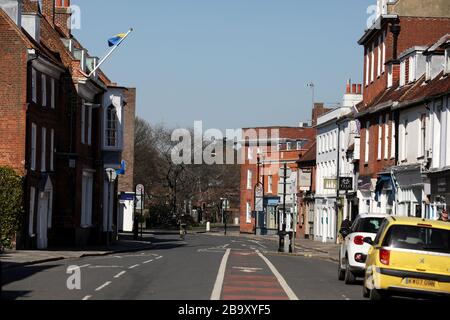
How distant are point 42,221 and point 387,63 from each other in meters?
20.3

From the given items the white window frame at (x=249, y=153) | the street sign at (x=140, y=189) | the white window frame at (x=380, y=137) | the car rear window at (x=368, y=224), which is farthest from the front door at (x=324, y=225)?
the car rear window at (x=368, y=224)

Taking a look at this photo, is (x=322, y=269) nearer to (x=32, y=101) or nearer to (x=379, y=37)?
(x=32, y=101)

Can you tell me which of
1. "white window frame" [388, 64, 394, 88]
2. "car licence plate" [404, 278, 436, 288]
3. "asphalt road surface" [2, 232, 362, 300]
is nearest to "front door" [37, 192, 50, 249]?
"asphalt road surface" [2, 232, 362, 300]

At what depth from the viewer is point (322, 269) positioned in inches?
1330

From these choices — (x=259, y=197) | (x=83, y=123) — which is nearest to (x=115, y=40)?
(x=83, y=123)

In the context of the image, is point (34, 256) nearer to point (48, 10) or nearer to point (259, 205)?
point (48, 10)

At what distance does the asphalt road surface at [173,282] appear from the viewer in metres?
20.7

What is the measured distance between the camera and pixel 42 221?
44781 mm

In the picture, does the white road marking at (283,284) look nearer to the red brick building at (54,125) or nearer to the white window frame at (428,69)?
the red brick building at (54,125)

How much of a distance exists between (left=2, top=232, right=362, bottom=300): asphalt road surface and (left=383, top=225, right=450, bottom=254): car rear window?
6.58ft

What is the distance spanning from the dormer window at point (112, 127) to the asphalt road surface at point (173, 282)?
23112 mm

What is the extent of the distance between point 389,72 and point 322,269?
22.4 meters

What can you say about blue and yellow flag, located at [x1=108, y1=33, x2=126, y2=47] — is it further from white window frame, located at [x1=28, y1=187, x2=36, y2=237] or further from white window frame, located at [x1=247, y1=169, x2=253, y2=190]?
white window frame, located at [x1=247, y1=169, x2=253, y2=190]

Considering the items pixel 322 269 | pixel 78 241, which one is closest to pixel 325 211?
pixel 78 241
